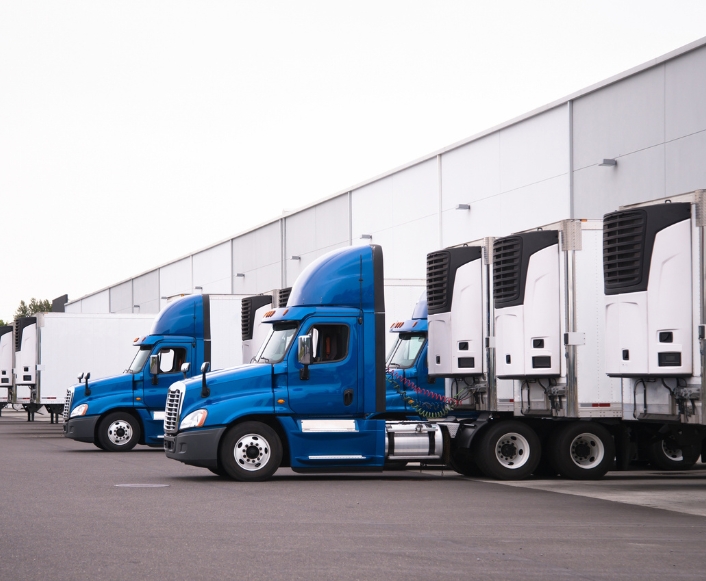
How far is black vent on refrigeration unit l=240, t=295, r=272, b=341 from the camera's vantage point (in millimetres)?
28047

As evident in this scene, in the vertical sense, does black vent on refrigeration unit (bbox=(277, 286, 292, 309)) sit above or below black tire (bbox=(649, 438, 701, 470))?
above

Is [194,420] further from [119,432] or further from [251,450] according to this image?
[119,432]

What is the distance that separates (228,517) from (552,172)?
66.4 feet

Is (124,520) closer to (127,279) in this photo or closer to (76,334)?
(76,334)

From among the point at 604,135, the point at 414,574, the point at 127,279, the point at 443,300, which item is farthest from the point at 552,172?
the point at 127,279

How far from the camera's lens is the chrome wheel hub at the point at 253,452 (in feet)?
56.1

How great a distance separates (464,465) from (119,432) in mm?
9540

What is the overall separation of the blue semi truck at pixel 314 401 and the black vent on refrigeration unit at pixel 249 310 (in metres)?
9.95

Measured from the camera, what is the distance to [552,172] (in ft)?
101

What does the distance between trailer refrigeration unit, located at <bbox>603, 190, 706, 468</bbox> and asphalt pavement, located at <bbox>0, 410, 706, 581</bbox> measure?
1320mm

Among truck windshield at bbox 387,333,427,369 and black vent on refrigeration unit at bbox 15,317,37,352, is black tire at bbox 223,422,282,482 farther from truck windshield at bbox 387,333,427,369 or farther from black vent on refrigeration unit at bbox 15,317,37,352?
black vent on refrigeration unit at bbox 15,317,37,352

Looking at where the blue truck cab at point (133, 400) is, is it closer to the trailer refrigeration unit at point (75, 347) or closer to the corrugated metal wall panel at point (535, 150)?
the trailer refrigeration unit at point (75, 347)

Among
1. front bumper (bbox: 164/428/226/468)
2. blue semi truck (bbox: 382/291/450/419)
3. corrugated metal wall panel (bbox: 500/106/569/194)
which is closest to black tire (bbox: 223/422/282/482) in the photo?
front bumper (bbox: 164/428/226/468)

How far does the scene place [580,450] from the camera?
58.5ft
